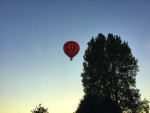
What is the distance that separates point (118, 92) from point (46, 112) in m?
11.2

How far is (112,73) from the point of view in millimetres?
49375

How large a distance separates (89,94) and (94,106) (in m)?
2.80

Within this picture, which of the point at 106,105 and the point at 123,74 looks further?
the point at 123,74

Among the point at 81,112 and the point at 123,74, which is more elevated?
the point at 123,74

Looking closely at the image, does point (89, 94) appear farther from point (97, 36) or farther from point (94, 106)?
point (97, 36)

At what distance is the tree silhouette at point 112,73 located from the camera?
1890 inches

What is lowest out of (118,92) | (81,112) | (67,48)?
(81,112)

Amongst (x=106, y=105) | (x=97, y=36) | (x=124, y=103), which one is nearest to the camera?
(x=106, y=105)

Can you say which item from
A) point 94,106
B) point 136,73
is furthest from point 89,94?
point 136,73

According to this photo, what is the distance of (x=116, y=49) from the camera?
50.5 metres

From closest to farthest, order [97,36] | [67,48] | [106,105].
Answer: [67,48], [106,105], [97,36]

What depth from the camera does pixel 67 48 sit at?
40.8m

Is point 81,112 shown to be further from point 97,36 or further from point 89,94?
point 97,36

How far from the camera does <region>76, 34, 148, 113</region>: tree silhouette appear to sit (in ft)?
157
